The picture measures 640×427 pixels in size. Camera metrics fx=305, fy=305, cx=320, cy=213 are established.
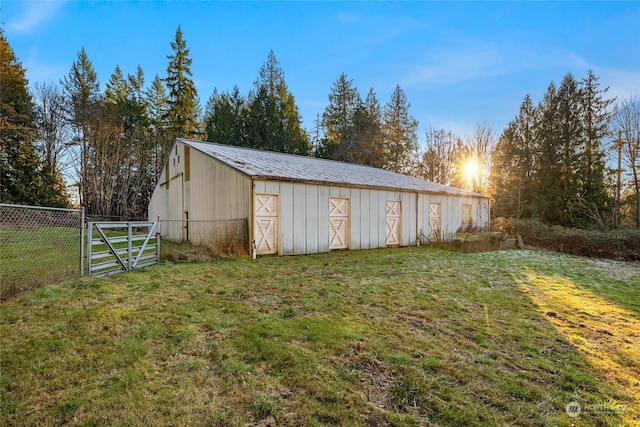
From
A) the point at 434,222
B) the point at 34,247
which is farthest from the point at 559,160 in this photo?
the point at 34,247

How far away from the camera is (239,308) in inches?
183

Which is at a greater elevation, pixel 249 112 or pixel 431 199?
pixel 249 112

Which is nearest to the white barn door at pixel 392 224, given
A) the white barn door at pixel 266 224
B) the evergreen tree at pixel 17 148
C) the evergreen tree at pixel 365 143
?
the white barn door at pixel 266 224

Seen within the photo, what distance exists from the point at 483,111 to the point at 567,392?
92.0ft

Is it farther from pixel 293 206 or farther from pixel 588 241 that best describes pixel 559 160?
pixel 293 206

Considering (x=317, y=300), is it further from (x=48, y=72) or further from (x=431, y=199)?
(x=48, y=72)

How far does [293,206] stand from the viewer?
10.6 m

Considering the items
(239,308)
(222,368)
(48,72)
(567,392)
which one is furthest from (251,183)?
(48,72)

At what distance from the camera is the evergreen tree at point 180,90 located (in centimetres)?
2727

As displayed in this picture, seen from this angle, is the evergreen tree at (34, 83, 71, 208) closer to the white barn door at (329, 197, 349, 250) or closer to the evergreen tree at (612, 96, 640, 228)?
the white barn door at (329, 197, 349, 250)

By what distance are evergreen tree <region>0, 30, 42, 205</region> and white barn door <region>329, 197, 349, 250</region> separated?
1992cm

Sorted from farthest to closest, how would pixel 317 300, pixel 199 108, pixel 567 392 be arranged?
pixel 199 108, pixel 317 300, pixel 567 392

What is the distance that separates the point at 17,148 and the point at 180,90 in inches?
495

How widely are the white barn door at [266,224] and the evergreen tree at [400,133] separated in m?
20.2
